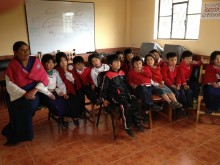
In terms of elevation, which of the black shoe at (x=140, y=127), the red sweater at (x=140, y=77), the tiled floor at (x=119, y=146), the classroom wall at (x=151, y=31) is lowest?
the tiled floor at (x=119, y=146)

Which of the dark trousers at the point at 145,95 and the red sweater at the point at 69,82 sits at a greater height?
the red sweater at the point at 69,82

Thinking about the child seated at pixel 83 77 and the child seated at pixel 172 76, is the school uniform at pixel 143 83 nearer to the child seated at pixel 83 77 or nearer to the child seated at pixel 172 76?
the child seated at pixel 172 76

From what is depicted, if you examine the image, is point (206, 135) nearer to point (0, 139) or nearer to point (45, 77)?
point (45, 77)

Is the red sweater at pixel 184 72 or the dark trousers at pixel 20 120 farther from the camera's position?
the red sweater at pixel 184 72

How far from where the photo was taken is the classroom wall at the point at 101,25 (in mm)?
4173

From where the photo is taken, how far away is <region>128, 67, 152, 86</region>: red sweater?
2869 millimetres

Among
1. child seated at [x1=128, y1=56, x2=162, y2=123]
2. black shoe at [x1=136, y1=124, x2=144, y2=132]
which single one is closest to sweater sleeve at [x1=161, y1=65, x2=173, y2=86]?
child seated at [x1=128, y1=56, x2=162, y2=123]

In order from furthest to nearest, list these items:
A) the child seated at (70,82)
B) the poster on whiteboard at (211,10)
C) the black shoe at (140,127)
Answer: the poster on whiteboard at (211,10) → the child seated at (70,82) → the black shoe at (140,127)

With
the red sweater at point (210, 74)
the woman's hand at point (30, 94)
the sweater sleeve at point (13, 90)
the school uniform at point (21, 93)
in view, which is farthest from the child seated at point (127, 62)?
the sweater sleeve at point (13, 90)

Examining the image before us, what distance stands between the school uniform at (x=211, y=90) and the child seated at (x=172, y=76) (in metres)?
0.32

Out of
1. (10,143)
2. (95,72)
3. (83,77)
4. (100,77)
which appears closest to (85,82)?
(83,77)

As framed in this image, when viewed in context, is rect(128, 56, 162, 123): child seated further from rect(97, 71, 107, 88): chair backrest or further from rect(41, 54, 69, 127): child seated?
rect(41, 54, 69, 127): child seated

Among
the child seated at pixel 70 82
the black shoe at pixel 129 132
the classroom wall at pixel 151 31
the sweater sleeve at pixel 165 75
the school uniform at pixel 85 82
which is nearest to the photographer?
the black shoe at pixel 129 132

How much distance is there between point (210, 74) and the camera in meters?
3.00
